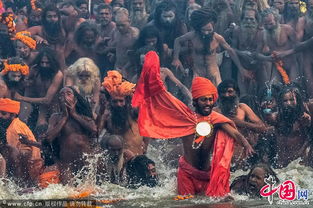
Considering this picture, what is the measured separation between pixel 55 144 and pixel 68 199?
1.08 m

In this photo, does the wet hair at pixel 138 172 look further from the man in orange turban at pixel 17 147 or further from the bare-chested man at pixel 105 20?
the bare-chested man at pixel 105 20

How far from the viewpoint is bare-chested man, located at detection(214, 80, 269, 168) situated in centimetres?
1689

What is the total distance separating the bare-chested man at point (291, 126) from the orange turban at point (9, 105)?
13.2 feet

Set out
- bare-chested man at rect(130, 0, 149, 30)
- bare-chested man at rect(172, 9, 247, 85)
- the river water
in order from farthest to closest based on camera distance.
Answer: bare-chested man at rect(130, 0, 149, 30)
bare-chested man at rect(172, 9, 247, 85)
the river water

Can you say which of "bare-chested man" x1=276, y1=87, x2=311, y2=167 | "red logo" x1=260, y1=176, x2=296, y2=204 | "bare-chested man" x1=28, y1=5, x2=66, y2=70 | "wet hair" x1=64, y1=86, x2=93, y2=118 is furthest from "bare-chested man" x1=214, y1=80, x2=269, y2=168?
"bare-chested man" x1=28, y1=5, x2=66, y2=70

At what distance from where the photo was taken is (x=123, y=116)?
16969mm

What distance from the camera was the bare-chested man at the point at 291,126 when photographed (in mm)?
17297

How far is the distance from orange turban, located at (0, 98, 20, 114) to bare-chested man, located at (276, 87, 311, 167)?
403 centimetres

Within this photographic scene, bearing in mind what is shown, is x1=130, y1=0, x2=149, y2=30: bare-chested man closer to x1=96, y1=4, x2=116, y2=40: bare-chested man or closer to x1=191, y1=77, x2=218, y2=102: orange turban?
x1=96, y1=4, x2=116, y2=40: bare-chested man

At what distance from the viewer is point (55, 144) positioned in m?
15.5

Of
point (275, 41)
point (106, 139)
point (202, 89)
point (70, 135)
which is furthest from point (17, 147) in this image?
point (275, 41)

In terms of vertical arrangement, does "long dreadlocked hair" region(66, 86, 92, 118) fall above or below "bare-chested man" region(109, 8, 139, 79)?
below

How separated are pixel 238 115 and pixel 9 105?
3499 mm

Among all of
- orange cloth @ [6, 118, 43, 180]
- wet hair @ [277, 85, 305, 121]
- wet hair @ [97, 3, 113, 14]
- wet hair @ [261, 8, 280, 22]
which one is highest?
wet hair @ [97, 3, 113, 14]
